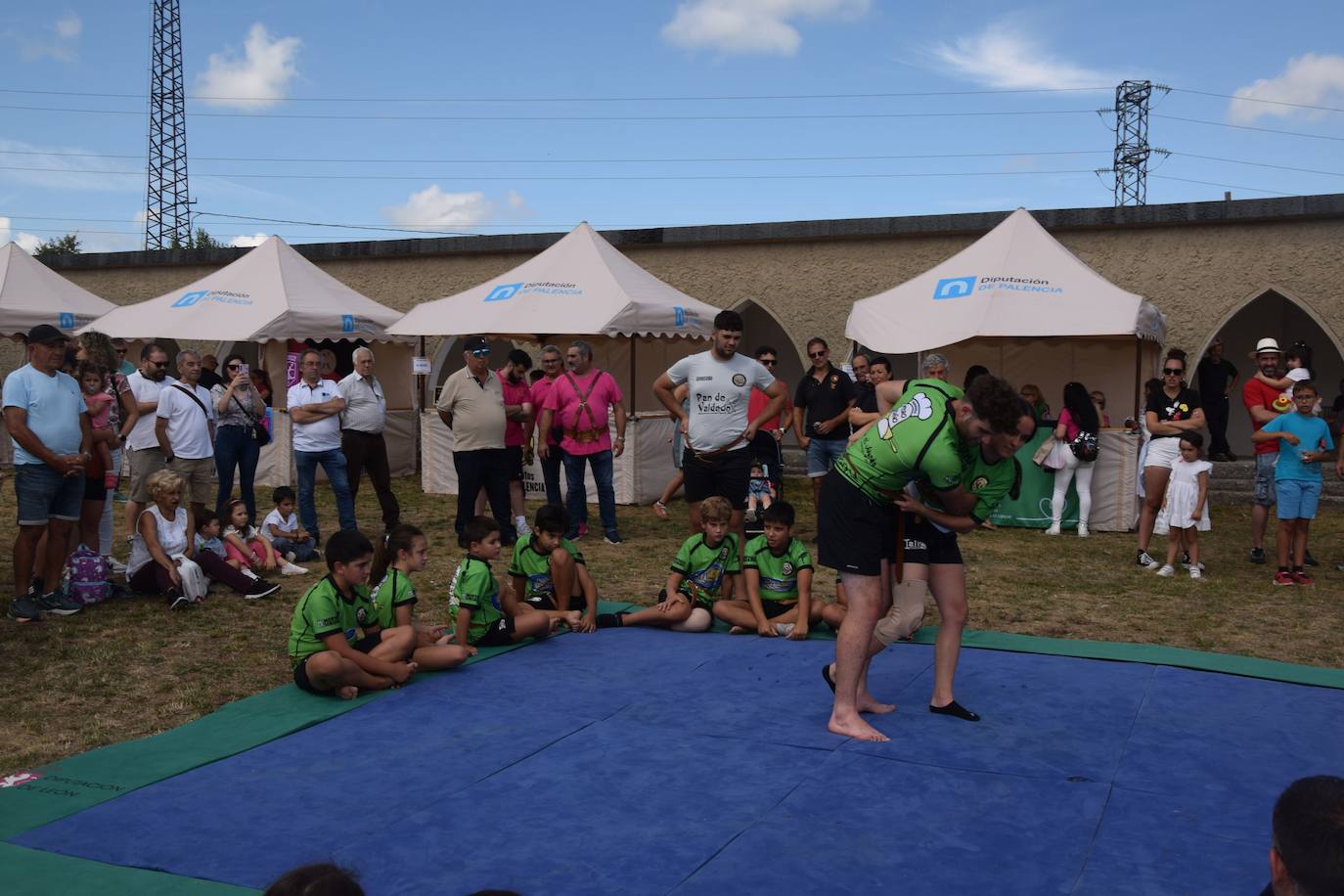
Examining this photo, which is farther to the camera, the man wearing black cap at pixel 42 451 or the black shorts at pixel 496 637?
the man wearing black cap at pixel 42 451

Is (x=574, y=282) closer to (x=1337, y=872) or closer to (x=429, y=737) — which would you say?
(x=429, y=737)

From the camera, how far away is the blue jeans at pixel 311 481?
954 centimetres

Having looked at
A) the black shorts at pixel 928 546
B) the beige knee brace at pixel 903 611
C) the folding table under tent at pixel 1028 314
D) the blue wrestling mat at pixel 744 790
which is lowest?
the blue wrestling mat at pixel 744 790

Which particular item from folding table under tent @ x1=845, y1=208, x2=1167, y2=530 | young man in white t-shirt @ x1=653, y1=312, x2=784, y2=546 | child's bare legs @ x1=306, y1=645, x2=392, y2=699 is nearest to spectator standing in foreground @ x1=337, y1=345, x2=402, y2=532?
young man in white t-shirt @ x1=653, y1=312, x2=784, y2=546

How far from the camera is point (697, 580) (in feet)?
23.1

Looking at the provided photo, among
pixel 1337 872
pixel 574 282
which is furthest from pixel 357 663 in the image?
pixel 574 282

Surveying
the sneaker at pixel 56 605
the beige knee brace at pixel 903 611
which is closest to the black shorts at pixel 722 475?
the beige knee brace at pixel 903 611

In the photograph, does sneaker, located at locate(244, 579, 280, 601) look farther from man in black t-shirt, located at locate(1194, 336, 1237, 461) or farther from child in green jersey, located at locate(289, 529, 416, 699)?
man in black t-shirt, located at locate(1194, 336, 1237, 461)

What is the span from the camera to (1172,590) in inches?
335

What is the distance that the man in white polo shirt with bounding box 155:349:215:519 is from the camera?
28.7ft

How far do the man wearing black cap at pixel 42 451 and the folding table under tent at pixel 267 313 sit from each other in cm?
561

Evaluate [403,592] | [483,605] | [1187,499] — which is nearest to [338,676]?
[403,592]

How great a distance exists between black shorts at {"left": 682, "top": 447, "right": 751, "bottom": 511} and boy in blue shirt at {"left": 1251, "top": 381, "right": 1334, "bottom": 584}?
155 inches

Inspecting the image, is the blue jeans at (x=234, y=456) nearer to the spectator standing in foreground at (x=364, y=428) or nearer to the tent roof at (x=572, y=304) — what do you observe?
the spectator standing in foreground at (x=364, y=428)
